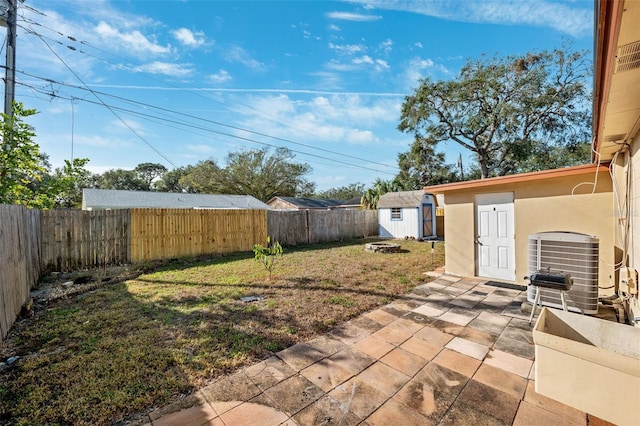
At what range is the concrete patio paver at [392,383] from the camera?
1.87 meters

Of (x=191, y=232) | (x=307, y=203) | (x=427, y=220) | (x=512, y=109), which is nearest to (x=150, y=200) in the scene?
(x=191, y=232)

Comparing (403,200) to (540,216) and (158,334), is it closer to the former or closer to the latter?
(540,216)

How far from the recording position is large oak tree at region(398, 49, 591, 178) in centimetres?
1546

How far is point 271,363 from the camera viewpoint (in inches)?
102

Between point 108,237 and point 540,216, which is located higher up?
point 540,216

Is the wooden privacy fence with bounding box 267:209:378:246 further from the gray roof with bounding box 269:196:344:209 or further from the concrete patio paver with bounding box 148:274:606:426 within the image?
the gray roof with bounding box 269:196:344:209

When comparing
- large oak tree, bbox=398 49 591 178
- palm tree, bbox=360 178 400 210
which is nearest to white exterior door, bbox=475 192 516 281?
palm tree, bbox=360 178 400 210

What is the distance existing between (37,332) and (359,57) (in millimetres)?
10721

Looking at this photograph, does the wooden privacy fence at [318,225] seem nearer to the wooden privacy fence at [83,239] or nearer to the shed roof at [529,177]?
the wooden privacy fence at [83,239]

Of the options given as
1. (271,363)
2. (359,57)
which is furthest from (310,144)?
(271,363)

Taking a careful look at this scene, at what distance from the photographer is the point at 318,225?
13141mm

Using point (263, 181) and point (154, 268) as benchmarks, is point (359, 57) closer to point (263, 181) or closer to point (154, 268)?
point (154, 268)

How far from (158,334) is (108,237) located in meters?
5.75

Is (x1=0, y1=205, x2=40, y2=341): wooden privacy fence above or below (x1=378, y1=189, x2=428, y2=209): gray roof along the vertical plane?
below
